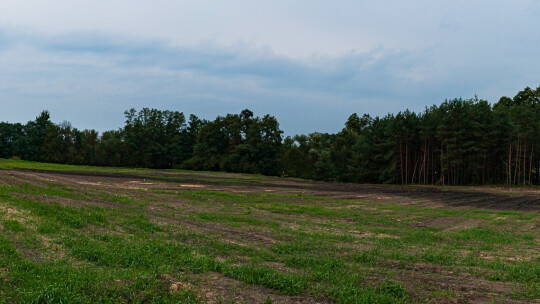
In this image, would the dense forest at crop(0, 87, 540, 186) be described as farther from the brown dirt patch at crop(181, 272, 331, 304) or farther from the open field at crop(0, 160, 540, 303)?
the brown dirt patch at crop(181, 272, 331, 304)

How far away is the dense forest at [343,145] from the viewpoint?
5534cm

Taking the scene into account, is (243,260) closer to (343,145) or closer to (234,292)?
(234,292)

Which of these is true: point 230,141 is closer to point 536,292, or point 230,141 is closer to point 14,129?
point 14,129

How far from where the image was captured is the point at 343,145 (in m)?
76.0

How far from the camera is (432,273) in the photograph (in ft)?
29.1

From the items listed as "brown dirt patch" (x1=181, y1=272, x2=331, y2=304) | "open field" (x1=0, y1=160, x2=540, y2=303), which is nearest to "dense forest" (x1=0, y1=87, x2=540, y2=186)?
"open field" (x1=0, y1=160, x2=540, y2=303)

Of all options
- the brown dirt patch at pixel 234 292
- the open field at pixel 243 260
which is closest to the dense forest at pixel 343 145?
the open field at pixel 243 260

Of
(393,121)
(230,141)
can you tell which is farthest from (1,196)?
(230,141)

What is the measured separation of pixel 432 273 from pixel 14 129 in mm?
102174

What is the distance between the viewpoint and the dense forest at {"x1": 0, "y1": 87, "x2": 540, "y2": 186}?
5534cm

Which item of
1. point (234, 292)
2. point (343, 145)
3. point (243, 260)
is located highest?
point (343, 145)

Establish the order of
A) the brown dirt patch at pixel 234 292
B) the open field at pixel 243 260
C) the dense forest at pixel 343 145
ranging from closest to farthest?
1. the brown dirt patch at pixel 234 292
2. the open field at pixel 243 260
3. the dense forest at pixel 343 145

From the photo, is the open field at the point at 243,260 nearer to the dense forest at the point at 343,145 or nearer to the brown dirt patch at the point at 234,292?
the brown dirt patch at the point at 234,292

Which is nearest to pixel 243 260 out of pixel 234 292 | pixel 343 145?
pixel 234 292
